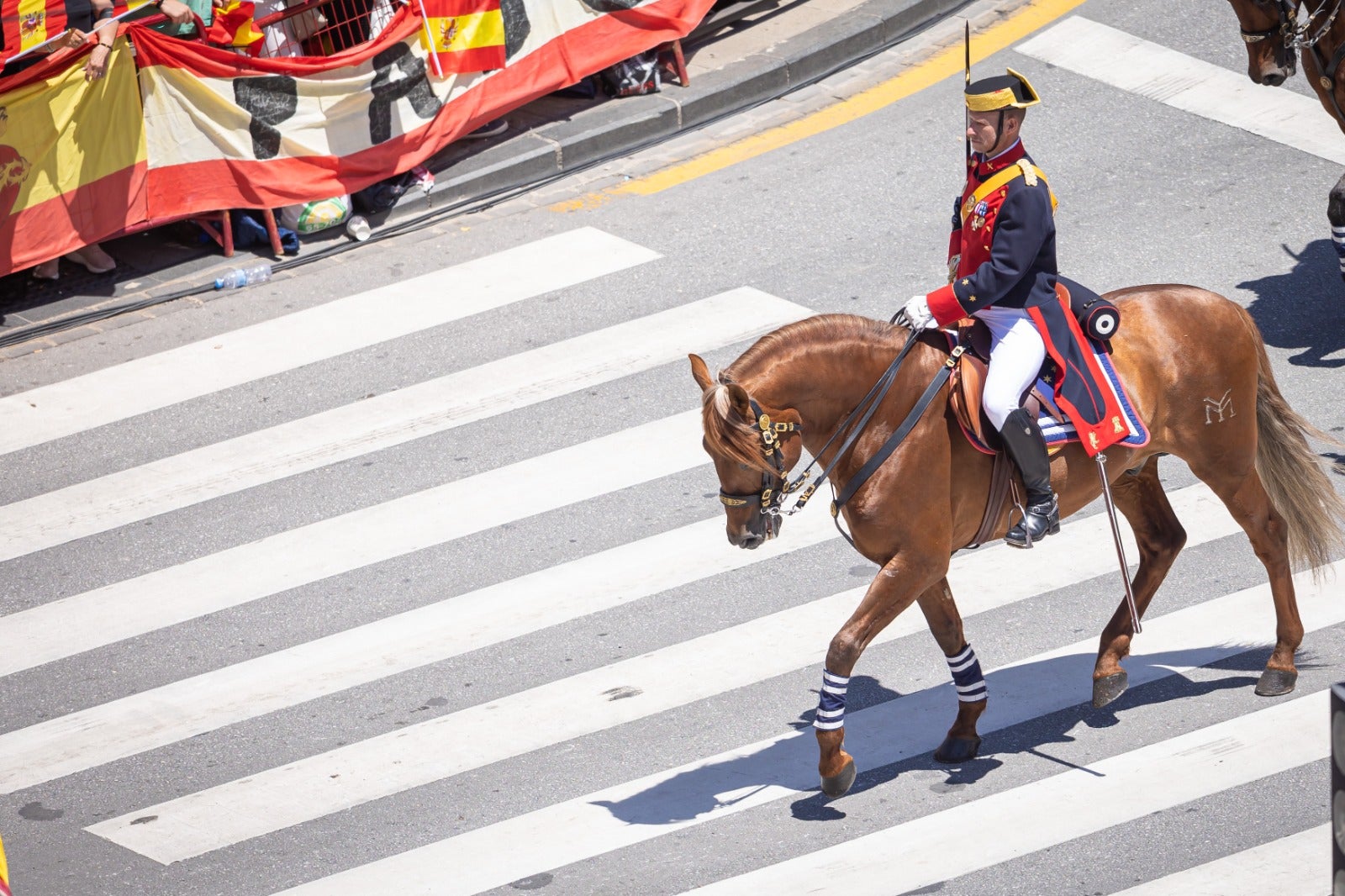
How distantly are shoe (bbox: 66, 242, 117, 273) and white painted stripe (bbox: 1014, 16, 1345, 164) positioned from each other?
7649mm

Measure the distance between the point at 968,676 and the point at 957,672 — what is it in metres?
0.05

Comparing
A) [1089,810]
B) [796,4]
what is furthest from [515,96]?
[1089,810]

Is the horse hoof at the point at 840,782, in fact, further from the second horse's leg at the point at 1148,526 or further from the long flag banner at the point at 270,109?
the long flag banner at the point at 270,109

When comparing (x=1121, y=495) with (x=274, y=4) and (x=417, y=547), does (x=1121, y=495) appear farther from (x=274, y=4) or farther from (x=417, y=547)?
(x=274, y=4)

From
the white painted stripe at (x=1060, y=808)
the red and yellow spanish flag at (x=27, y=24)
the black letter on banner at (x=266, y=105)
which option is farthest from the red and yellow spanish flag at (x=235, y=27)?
the white painted stripe at (x=1060, y=808)

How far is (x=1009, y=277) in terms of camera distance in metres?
6.90

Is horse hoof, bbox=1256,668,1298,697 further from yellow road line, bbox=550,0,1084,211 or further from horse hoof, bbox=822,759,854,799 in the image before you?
yellow road line, bbox=550,0,1084,211

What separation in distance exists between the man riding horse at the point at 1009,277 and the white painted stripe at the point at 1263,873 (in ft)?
5.16

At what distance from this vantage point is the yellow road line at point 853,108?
43.0ft

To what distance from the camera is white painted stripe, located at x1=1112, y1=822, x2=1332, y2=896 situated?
20.7 feet

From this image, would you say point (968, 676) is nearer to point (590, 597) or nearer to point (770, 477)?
point (770, 477)

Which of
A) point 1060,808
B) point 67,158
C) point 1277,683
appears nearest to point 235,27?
point 67,158

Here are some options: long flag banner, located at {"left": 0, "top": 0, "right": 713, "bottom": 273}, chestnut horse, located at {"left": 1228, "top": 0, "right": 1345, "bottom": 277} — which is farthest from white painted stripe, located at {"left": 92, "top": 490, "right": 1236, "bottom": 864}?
long flag banner, located at {"left": 0, "top": 0, "right": 713, "bottom": 273}

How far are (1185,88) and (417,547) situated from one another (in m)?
7.57
